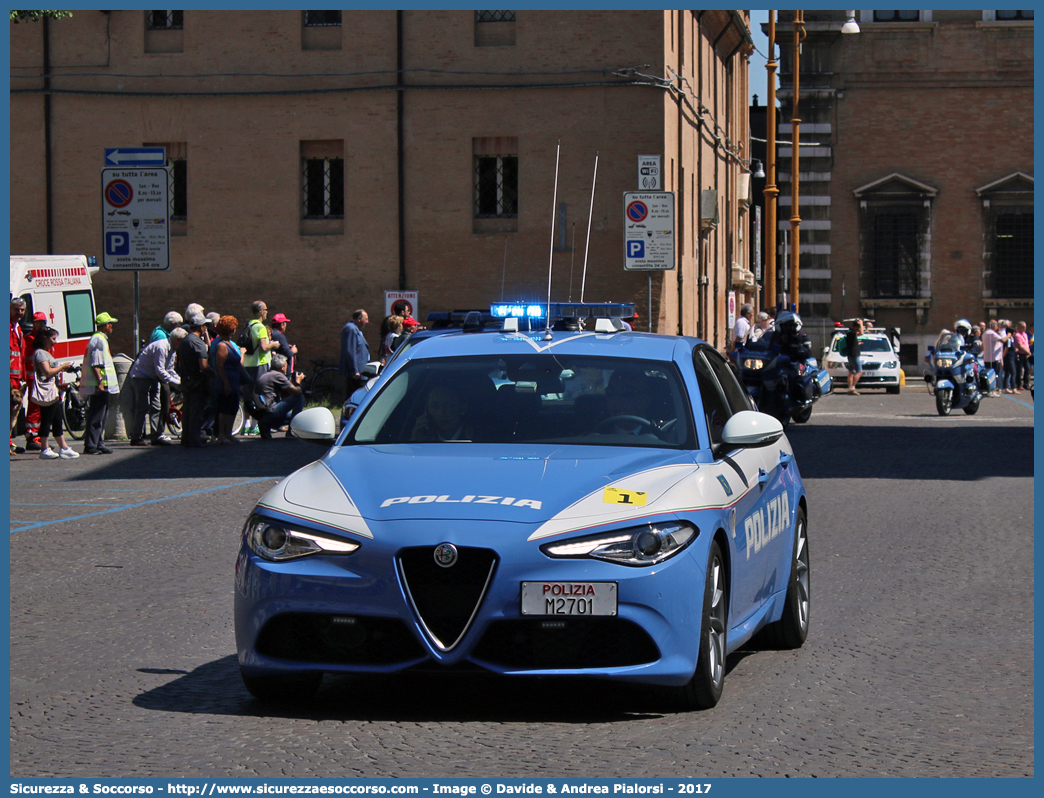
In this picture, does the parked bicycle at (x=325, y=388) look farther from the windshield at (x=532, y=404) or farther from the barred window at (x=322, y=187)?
the windshield at (x=532, y=404)

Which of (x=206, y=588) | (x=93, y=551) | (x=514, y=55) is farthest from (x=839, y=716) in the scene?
(x=514, y=55)

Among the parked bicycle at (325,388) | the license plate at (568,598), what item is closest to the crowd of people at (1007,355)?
the parked bicycle at (325,388)

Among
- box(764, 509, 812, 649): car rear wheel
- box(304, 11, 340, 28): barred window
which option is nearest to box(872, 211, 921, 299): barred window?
box(304, 11, 340, 28): barred window

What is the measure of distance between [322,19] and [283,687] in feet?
100

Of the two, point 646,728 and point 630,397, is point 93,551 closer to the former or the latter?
point 630,397

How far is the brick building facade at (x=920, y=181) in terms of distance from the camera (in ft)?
180

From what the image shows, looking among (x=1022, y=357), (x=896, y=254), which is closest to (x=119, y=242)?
(x=1022, y=357)

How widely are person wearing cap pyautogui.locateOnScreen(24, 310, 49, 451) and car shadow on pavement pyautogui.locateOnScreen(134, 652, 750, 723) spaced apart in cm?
1292

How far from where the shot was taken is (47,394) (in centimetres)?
1886

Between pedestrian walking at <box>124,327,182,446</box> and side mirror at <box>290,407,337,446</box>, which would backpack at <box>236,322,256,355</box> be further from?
side mirror at <box>290,407,337,446</box>

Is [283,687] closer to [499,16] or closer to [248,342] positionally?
[248,342]

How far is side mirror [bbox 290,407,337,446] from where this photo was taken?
6883 mm

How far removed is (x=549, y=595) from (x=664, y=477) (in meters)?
0.77

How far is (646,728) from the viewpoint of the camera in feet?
18.9
